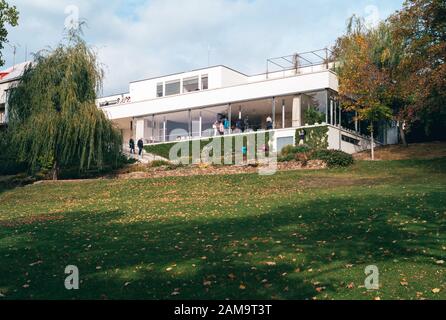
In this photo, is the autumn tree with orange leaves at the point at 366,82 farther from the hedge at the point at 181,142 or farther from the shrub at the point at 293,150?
the hedge at the point at 181,142

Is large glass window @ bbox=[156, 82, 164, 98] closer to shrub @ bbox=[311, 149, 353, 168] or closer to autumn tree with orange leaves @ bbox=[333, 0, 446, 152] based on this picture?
autumn tree with orange leaves @ bbox=[333, 0, 446, 152]

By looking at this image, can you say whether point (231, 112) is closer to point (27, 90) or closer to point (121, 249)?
point (27, 90)

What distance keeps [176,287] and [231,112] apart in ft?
125

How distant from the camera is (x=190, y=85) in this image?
52.6 meters

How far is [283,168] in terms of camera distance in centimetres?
3491

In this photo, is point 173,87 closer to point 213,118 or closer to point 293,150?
point 213,118

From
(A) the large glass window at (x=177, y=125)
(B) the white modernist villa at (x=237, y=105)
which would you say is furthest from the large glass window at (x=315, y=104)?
(A) the large glass window at (x=177, y=125)

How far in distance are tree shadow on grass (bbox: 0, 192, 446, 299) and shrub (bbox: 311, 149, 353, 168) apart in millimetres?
13693

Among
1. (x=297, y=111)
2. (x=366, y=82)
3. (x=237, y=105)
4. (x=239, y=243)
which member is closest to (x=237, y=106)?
(x=237, y=105)

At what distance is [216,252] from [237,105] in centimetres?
3414

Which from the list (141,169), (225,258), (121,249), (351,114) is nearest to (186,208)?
(121,249)

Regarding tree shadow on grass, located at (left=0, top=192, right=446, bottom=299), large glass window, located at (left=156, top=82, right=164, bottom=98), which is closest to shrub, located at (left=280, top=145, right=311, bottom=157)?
tree shadow on grass, located at (left=0, top=192, right=446, bottom=299)

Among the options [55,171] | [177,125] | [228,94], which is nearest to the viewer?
[55,171]

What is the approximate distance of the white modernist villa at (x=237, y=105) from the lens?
41.6 metres
